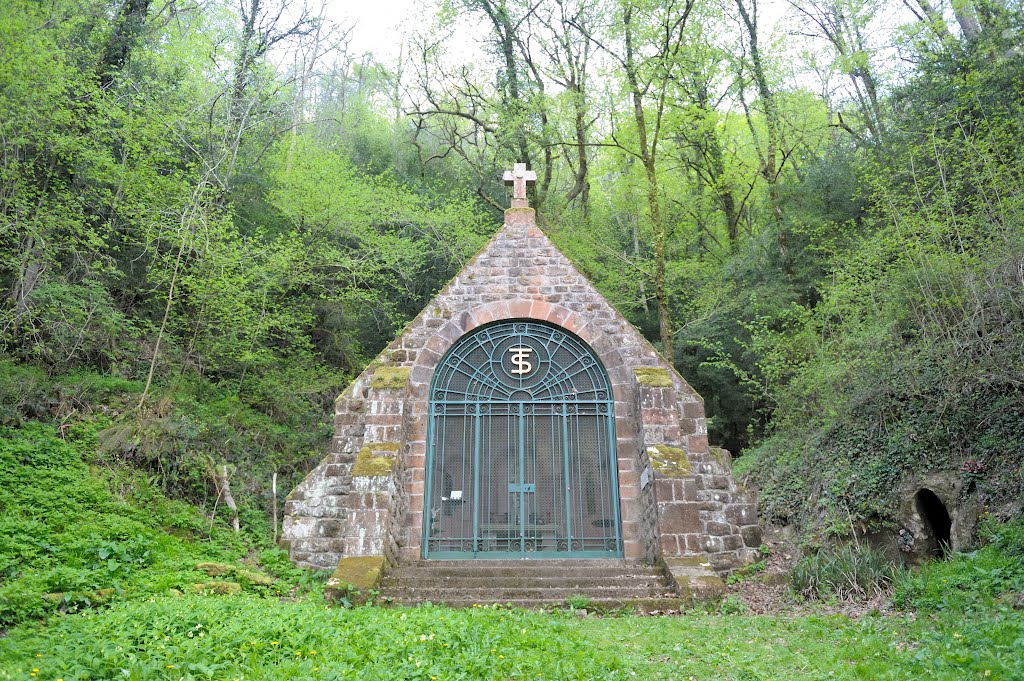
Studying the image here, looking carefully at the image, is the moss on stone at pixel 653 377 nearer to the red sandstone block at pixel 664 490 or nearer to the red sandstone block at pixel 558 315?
the red sandstone block at pixel 558 315

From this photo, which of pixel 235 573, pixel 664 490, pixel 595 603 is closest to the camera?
pixel 595 603

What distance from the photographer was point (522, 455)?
31.8 ft

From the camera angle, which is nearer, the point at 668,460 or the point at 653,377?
the point at 668,460

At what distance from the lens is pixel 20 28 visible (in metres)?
9.98

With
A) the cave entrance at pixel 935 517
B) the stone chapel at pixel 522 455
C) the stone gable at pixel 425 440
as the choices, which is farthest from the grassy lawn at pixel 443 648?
the cave entrance at pixel 935 517

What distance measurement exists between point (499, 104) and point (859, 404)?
1418 centimetres

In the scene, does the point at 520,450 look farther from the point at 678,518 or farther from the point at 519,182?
the point at 519,182

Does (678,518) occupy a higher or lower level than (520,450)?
lower

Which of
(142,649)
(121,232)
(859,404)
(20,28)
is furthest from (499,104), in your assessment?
(142,649)

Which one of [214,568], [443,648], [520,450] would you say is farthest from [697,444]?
[214,568]

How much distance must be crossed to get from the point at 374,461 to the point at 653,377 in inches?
159

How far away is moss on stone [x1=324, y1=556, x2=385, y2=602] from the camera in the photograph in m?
7.41

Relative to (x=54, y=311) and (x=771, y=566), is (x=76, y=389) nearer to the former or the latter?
(x=54, y=311)

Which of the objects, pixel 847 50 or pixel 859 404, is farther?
pixel 847 50
